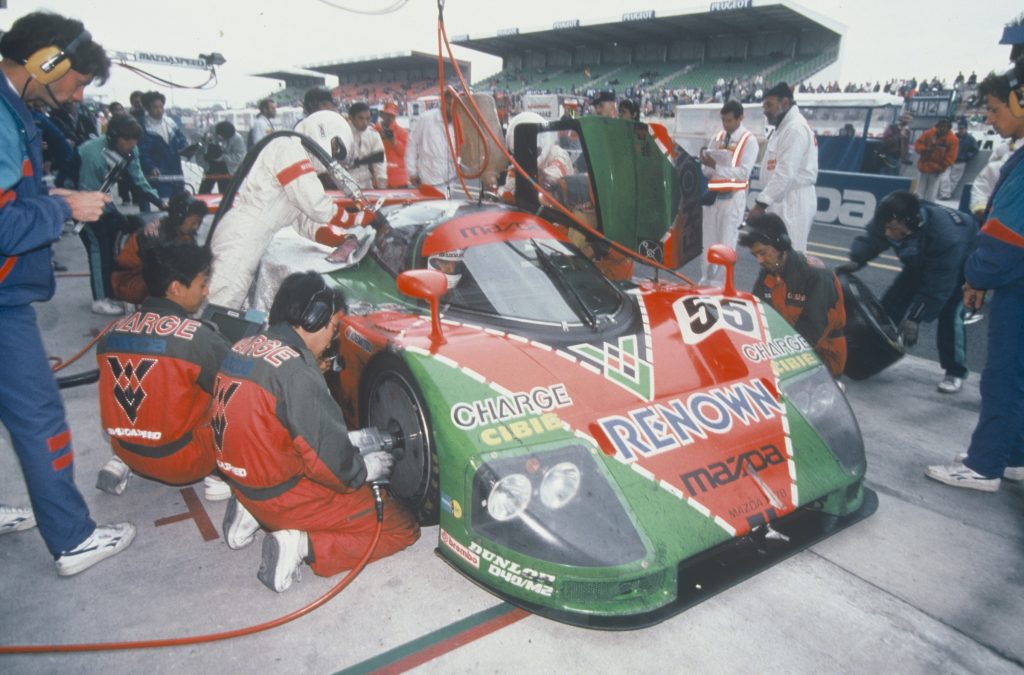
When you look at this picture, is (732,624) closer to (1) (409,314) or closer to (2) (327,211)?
(1) (409,314)

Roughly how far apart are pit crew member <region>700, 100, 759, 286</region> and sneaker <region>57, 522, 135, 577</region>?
4947 mm

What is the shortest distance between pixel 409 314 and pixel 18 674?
6.11 feet

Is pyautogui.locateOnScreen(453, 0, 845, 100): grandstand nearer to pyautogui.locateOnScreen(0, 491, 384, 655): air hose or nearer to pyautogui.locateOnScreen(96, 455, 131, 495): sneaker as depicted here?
pyautogui.locateOnScreen(96, 455, 131, 495): sneaker

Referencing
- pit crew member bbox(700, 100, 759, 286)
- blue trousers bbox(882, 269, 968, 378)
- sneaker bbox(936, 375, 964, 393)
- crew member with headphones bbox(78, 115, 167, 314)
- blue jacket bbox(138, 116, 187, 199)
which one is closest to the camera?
blue trousers bbox(882, 269, 968, 378)

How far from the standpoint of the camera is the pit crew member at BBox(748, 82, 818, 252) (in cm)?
542

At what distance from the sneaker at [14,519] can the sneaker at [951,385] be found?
201 inches

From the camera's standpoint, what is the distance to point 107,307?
5512mm

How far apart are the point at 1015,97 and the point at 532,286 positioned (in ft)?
7.59

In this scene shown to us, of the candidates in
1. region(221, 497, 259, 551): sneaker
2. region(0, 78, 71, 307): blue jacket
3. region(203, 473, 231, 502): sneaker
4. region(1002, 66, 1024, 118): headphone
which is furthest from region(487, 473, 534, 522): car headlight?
region(1002, 66, 1024, 118): headphone

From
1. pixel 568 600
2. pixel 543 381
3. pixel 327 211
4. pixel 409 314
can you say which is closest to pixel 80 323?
pixel 327 211

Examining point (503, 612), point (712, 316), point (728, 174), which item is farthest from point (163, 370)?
point (728, 174)

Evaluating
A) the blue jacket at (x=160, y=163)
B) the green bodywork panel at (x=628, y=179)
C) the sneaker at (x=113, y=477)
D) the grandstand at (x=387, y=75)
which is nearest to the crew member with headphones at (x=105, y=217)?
the blue jacket at (x=160, y=163)

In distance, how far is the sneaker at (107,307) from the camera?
5504 millimetres

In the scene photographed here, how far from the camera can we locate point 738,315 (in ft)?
10.1
